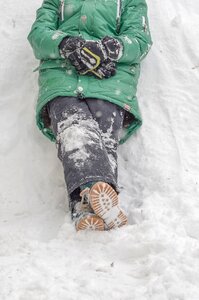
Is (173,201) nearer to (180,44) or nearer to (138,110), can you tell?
(138,110)

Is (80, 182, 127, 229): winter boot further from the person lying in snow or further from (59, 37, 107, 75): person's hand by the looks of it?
(59, 37, 107, 75): person's hand

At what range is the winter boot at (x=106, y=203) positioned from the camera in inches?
88.1

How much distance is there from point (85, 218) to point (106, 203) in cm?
14

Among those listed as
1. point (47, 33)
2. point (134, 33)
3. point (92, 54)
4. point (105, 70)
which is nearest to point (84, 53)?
point (92, 54)

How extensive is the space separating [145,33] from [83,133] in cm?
110

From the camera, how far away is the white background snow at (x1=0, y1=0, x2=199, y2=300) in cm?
193

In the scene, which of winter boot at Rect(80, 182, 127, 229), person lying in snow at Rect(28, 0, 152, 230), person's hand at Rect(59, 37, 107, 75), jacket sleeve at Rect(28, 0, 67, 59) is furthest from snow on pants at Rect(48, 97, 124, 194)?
jacket sleeve at Rect(28, 0, 67, 59)

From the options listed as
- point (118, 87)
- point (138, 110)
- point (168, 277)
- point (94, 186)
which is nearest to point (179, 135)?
point (138, 110)

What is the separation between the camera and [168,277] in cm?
187

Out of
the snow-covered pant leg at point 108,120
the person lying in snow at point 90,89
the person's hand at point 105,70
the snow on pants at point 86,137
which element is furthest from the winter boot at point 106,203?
the person's hand at point 105,70

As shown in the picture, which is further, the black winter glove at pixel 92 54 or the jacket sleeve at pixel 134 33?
the jacket sleeve at pixel 134 33

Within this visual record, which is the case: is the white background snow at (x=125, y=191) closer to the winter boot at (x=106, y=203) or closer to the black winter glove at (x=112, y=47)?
the winter boot at (x=106, y=203)

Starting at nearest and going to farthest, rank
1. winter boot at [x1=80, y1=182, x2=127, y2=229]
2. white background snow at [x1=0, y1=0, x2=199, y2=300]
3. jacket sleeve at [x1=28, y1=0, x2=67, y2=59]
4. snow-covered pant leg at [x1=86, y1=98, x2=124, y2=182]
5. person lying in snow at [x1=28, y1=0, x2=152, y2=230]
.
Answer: white background snow at [x1=0, y1=0, x2=199, y2=300] < winter boot at [x1=80, y1=182, x2=127, y2=229] < person lying in snow at [x1=28, y1=0, x2=152, y2=230] < snow-covered pant leg at [x1=86, y1=98, x2=124, y2=182] < jacket sleeve at [x1=28, y1=0, x2=67, y2=59]

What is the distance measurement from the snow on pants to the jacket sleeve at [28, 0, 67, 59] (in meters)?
0.38
